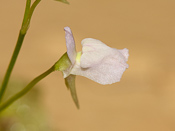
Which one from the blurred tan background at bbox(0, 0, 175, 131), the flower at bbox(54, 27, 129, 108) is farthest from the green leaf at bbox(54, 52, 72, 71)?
the blurred tan background at bbox(0, 0, 175, 131)

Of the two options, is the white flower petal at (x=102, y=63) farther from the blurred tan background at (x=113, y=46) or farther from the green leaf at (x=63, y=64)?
the blurred tan background at (x=113, y=46)

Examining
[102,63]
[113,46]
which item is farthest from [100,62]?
[113,46]

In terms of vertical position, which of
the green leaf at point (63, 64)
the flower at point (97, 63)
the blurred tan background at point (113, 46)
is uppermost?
the flower at point (97, 63)

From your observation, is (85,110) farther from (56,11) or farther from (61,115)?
(56,11)

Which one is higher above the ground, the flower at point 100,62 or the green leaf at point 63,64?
the flower at point 100,62

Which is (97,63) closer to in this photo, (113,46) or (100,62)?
(100,62)

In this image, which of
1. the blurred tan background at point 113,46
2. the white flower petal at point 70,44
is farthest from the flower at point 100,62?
the blurred tan background at point 113,46
